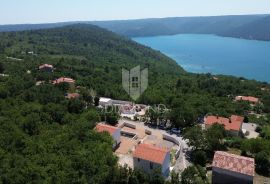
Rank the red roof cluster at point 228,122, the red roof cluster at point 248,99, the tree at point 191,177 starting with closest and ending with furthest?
the tree at point 191,177 → the red roof cluster at point 228,122 → the red roof cluster at point 248,99

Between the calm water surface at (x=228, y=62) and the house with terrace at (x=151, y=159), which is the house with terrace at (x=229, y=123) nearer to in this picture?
the house with terrace at (x=151, y=159)

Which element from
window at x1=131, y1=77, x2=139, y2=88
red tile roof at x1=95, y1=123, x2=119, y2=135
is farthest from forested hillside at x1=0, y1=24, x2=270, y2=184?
window at x1=131, y1=77, x2=139, y2=88

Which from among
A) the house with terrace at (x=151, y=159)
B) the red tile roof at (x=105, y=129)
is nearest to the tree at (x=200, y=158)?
the house with terrace at (x=151, y=159)

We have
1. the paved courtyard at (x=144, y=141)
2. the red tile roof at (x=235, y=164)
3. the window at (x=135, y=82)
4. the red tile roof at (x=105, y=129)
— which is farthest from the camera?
the window at (x=135, y=82)

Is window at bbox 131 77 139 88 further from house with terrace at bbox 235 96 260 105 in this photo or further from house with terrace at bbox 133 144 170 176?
house with terrace at bbox 235 96 260 105

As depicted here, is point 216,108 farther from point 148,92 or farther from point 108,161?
point 108,161

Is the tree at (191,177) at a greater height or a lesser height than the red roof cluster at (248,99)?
greater

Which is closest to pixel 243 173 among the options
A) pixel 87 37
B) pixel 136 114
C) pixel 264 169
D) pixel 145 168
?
pixel 264 169

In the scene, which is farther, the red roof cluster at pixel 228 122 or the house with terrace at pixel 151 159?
the red roof cluster at pixel 228 122

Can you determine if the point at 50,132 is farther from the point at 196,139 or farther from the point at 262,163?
the point at 262,163
